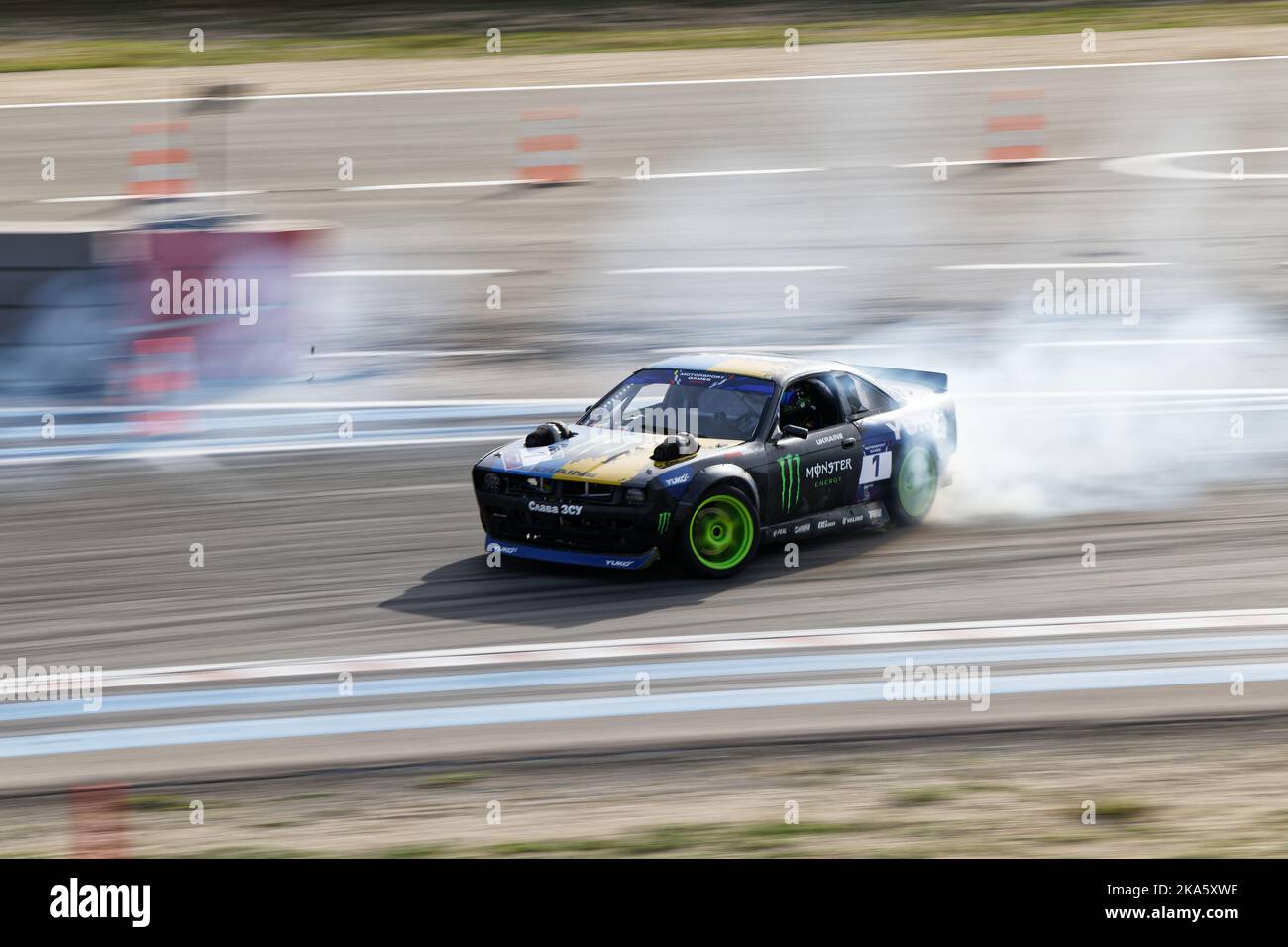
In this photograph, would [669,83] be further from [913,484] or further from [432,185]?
[913,484]

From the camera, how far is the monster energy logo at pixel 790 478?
32.4ft

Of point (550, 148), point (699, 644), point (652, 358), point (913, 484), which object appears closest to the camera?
point (699, 644)

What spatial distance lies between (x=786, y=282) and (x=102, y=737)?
11.0 m

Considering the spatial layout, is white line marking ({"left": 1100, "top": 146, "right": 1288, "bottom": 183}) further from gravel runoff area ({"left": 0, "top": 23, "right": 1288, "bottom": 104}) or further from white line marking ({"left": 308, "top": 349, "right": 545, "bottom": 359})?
white line marking ({"left": 308, "top": 349, "right": 545, "bottom": 359})

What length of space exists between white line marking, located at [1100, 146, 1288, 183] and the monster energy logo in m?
12.2

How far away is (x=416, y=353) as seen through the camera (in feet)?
51.3

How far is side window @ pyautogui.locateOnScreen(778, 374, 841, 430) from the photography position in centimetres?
1015

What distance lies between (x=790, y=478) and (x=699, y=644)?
1.59 meters

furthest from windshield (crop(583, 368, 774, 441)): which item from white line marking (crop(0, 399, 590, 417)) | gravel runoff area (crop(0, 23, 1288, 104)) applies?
gravel runoff area (crop(0, 23, 1288, 104))

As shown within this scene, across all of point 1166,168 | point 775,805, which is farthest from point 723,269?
point 775,805

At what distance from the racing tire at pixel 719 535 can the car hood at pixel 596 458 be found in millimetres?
272
